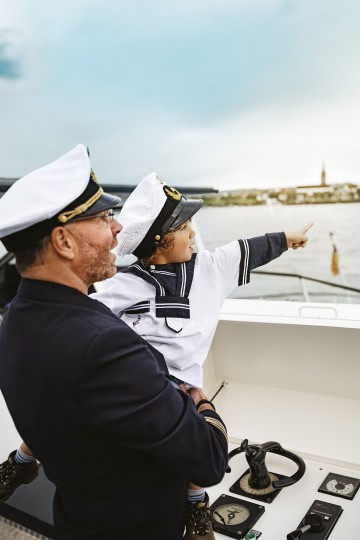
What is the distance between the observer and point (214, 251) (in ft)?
6.47

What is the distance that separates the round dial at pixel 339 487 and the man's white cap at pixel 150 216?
3.54 ft

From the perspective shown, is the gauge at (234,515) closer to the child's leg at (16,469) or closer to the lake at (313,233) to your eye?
the child's leg at (16,469)

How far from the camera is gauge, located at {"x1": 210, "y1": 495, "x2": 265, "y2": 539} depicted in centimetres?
174

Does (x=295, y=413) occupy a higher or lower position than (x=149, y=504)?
lower

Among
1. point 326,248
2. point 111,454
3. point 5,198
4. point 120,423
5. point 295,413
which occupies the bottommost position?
point 326,248

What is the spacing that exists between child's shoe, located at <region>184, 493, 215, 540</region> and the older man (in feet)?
0.67

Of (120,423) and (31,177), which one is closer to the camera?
(120,423)

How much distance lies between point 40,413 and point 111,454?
0.52ft

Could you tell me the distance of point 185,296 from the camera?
1812 mm

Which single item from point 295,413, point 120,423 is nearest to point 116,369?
point 120,423

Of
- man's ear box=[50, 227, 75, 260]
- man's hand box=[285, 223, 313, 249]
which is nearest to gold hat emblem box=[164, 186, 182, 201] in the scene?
man's hand box=[285, 223, 313, 249]

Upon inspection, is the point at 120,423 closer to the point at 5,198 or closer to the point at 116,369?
the point at 116,369

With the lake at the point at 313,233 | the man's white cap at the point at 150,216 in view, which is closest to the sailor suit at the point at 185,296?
the man's white cap at the point at 150,216

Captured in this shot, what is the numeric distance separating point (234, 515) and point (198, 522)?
0.59 metres
